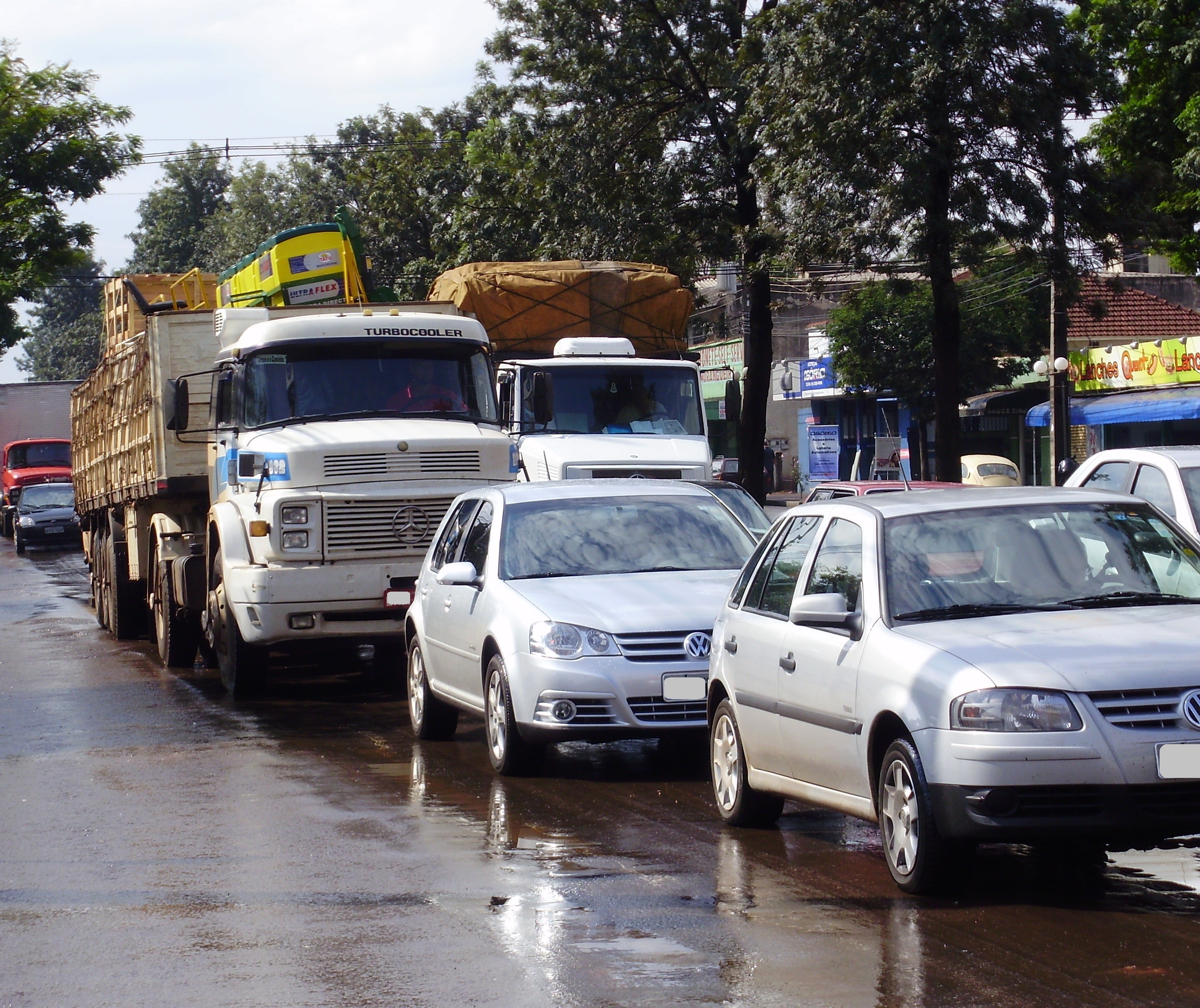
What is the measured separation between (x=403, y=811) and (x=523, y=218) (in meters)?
→ 26.4

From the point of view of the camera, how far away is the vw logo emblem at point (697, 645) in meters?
9.24

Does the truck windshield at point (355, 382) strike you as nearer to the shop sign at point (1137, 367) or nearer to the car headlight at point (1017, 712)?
the car headlight at point (1017, 712)

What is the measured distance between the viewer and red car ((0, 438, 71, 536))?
45.6 meters

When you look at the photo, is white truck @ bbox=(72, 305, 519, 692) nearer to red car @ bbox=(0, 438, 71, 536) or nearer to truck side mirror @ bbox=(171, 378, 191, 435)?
truck side mirror @ bbox=(171, 378, 191, 435)

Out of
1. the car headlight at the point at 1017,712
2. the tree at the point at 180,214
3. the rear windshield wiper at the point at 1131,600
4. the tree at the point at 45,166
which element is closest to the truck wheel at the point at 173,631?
the rear windshield wiper at the point at 1131,600

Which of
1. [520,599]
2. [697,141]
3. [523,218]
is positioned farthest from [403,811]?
[523,218]

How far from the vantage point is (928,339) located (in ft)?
156

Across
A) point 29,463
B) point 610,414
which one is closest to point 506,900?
point 610,414

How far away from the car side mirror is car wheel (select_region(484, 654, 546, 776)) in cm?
55

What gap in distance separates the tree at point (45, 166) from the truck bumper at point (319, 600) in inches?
1061

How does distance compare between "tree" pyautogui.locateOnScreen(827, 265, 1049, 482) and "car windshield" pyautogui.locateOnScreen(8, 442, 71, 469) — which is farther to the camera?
"car windshield" pyautogui.locateOnScreen(8, 442, 71, 469)

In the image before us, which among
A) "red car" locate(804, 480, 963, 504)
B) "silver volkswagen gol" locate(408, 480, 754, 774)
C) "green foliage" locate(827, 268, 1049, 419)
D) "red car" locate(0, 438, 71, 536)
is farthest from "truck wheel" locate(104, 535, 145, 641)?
"green foliage" locate(827, 268, 1049, 419)

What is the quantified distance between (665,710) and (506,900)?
2.78 m

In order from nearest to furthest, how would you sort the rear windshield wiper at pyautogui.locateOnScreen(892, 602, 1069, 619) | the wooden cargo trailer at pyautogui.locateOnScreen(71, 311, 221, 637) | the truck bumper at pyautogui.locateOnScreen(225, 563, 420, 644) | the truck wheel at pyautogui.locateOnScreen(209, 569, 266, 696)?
1. the rear windshield wiper at pyautogui.locateOnScreen(892, 602, 1069, 619)
2. the truck bumper at pyautogui.locateOnScreen(225, 563, 420, 644)
3. the truck wheel at pyautogui.locateOnScreen(209, 569, 266, 696)
4. the wooden cargo trailer at pyautogui.locateOnScreen(71, 311, 221, 637)
